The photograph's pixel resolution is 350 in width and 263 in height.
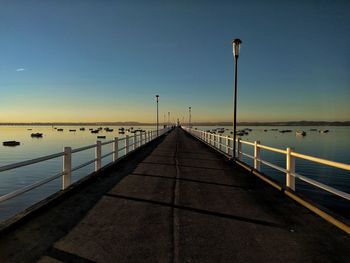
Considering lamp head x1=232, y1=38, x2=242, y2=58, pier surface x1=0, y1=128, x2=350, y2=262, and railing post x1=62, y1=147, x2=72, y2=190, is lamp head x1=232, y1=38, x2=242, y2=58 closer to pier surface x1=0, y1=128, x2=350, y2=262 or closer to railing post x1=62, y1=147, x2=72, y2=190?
pier surface x1=0, y1=128, x2=350, y2=262

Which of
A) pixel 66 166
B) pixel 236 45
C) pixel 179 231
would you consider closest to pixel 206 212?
pixel 179 231

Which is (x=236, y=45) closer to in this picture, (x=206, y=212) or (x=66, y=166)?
(x=66, y=166)

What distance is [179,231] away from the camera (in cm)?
596

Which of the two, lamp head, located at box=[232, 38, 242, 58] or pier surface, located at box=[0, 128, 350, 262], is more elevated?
lamp head, located at box=[232, 38, 242, 58]

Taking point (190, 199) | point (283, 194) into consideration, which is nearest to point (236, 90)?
point (283, 194)

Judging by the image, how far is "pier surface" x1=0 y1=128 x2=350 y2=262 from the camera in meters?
4.90

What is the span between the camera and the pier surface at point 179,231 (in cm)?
490

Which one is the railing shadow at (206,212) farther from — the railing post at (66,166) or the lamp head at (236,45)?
the lamp head at (236,45)

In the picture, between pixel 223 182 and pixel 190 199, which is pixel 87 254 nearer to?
pixel 190 199

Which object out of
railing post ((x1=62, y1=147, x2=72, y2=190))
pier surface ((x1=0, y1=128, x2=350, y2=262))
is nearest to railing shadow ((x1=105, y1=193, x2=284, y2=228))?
pier surface ((x1=0, y1=128, x2=350, y2=262))

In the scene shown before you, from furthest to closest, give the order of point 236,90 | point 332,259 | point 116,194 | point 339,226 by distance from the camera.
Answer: point 236,90
point 116,194
point 339,226
point 332,259

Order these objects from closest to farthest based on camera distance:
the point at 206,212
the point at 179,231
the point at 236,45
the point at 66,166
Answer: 1. the point at 179,231
2. the point at 206,212
3. the point at 66,166
4. the point at 236,45

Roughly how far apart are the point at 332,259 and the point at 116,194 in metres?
5.93

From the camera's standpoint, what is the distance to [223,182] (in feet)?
37.1
